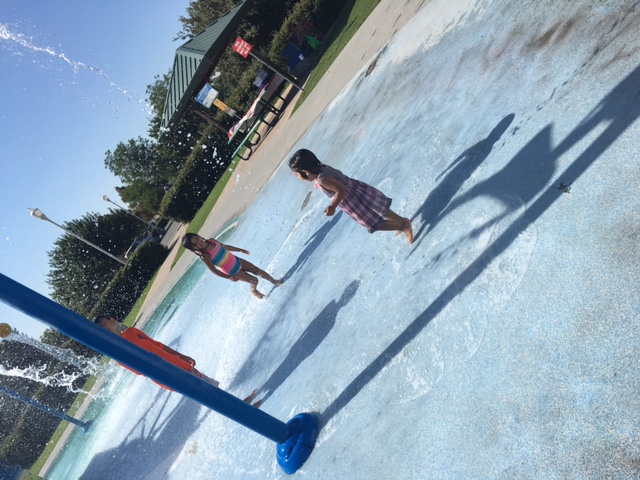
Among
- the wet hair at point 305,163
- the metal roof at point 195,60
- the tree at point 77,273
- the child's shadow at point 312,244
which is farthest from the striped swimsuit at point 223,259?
the tree at point 77,273

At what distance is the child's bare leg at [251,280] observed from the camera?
7850mm

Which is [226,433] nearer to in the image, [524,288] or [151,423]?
[151,423]

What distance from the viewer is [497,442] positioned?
129 inches

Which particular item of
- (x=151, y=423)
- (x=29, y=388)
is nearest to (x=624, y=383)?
(x=151, y=423)

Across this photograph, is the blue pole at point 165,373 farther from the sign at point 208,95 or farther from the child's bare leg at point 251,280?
the sign at point 208,95

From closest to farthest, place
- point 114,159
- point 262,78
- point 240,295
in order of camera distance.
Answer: point 240,295, point 262,78, point 114,159

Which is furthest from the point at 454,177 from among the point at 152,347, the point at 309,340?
the point at 152,347

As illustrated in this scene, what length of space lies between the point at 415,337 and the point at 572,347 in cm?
146

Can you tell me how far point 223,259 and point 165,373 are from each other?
3.43 meters

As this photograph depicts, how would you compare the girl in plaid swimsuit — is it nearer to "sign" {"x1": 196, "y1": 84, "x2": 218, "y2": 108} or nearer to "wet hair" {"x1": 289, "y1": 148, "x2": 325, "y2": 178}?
"wet hair" {"x1": 289, "y1": 148, "x2": 325, "y2": 178}

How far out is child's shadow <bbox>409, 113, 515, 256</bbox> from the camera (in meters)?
5.44

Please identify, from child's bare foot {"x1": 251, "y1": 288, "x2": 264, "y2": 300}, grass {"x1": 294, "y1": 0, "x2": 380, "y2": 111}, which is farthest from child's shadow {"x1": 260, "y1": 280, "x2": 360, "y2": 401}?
grass {"x1": 294, "y1": 0, "x2": 380, "y2": 111}

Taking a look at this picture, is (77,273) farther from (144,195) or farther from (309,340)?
(309,340)

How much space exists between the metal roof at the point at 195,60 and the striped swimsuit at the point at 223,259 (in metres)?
9.02
